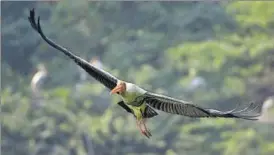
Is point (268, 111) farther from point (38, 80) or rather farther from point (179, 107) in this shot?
point (179, 107)

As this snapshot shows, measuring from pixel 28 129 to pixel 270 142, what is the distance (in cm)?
151

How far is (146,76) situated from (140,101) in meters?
4.22

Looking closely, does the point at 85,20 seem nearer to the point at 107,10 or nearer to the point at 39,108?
the point at 107,10

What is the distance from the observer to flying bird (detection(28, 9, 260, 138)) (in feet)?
2.77

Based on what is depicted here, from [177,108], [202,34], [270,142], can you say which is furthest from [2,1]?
[177,108]

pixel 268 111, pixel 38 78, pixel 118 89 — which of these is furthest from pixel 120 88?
pixel 38 78

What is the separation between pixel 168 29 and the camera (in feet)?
17.2

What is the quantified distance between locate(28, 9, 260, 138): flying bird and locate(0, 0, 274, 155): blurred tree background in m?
4.09

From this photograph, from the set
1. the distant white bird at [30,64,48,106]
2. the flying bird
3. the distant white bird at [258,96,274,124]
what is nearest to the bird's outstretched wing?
the flying bird

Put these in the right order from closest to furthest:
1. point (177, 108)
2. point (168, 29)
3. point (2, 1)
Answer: point (177, 108) < point (2, 1) < point (168, 29)

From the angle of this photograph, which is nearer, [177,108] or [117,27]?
[177,108]

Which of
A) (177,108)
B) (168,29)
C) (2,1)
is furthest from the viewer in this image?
(168,29)

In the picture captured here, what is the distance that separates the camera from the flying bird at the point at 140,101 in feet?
2.77

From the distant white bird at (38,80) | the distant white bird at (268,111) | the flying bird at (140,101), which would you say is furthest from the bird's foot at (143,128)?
the distant white bird at (38,80)
